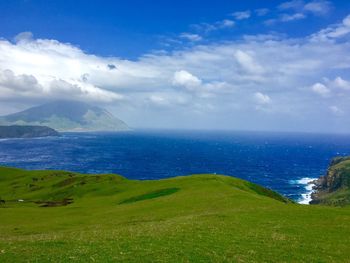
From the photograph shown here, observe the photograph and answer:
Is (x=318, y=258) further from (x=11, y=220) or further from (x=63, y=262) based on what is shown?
(x=11, y=220)

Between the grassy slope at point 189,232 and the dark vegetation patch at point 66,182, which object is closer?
the grassy slope at point 189,232

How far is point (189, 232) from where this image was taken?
30.0 metres

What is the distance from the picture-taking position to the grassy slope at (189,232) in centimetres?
2295

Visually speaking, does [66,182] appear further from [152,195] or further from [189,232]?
[189,232]

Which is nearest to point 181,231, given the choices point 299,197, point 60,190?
point 60,190

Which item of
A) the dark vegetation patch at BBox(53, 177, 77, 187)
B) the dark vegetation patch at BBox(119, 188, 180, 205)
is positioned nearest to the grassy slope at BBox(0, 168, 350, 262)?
the dark vegetation patch at BBox(119, 188, 180, 205)

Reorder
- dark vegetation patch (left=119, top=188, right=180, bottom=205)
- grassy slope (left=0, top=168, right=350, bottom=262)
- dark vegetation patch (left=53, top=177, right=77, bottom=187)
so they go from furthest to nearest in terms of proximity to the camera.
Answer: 1. dark vegetation patch (left=53, top=177, right=77, bottom=187)
2. dark vegetation patch (left=119, top=188, right=180, bottom=205)
3. grassy slope (left=0, top=168, right=350, bottom=262)

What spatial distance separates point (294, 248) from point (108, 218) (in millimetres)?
28970

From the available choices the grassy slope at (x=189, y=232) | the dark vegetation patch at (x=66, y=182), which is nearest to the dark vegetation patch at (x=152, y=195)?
the grassy slope at (x=189, y=232)

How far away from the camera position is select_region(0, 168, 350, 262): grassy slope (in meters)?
23.0

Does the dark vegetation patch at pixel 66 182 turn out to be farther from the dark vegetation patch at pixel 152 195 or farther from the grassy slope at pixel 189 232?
the dark vegetation patch at pixel 152 195

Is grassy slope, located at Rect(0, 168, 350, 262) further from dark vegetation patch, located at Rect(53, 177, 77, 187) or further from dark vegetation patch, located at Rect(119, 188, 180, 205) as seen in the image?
dark vegetation patch, located at Rect(53, 177, 77, 187)

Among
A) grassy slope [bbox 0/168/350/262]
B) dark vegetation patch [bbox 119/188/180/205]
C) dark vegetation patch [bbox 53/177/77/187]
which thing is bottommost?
dark vegetation patch [bbox 53/177/77/187]

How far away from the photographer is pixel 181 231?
3047cm
